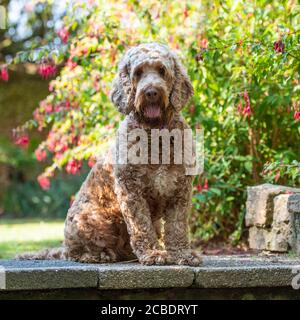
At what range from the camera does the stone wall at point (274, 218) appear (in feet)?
17.2

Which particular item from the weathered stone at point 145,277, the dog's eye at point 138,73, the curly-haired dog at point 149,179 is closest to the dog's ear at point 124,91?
the curly-haired dog at point 149,179

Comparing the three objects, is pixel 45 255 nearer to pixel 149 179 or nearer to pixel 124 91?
pixel 149 179

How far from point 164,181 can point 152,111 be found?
1.50 ft

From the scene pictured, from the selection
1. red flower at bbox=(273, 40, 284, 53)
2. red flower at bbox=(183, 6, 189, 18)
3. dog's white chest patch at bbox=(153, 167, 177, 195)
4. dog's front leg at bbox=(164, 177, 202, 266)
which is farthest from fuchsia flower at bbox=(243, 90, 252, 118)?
dog's white chest patch at bbox=(153, 167, 177, 195)

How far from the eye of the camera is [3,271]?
397 cm

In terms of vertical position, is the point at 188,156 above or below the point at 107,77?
below

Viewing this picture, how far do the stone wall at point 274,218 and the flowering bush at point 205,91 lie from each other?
19.2 inches

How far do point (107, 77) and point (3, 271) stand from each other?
336 cm

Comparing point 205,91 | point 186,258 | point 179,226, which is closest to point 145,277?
point 186,258

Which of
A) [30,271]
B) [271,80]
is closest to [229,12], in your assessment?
[271,80]
